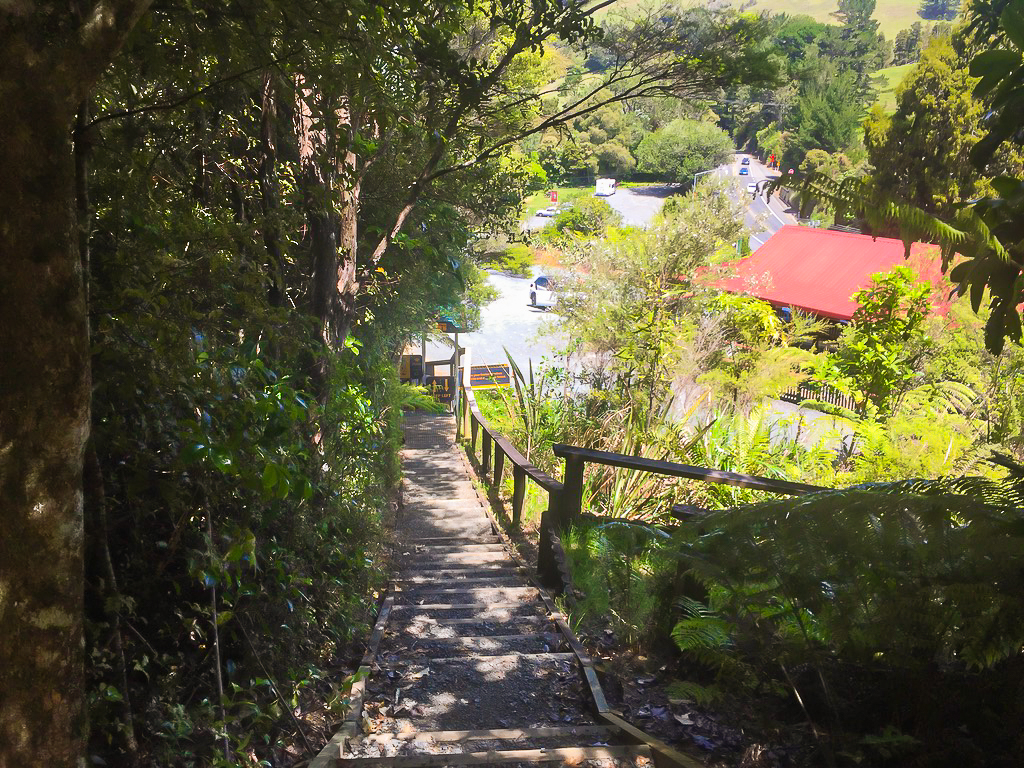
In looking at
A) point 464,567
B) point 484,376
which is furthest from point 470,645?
point 484,376

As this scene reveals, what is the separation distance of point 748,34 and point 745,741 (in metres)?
5.53

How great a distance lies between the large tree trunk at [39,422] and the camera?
4.40ft

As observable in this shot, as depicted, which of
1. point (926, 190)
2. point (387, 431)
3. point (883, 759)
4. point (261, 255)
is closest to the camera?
point (883, 759)

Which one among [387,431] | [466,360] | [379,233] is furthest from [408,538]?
[466,360]

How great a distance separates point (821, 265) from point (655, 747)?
20.2 meters

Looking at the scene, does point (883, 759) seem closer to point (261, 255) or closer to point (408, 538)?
point (261, 255)

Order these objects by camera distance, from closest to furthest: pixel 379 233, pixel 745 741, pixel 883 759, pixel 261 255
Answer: pixel 883 759, pixel 745 741, pixel 261 255, pixel 379 233

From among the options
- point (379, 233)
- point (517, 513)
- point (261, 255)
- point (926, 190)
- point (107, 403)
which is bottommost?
point (517, 513)

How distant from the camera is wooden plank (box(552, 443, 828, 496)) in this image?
318 cm

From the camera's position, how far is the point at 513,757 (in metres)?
2.51

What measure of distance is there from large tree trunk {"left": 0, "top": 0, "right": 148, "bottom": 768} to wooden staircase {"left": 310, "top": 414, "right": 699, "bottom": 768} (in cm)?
129

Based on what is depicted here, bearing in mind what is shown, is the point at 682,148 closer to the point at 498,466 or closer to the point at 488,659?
the point at 498,466

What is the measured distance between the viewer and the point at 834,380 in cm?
1080

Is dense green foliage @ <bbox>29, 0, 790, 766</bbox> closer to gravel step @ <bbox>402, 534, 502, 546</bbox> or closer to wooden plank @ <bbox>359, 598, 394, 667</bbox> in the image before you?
wooden plank @ <bbox>359, 598, 394, 667</bbox>
